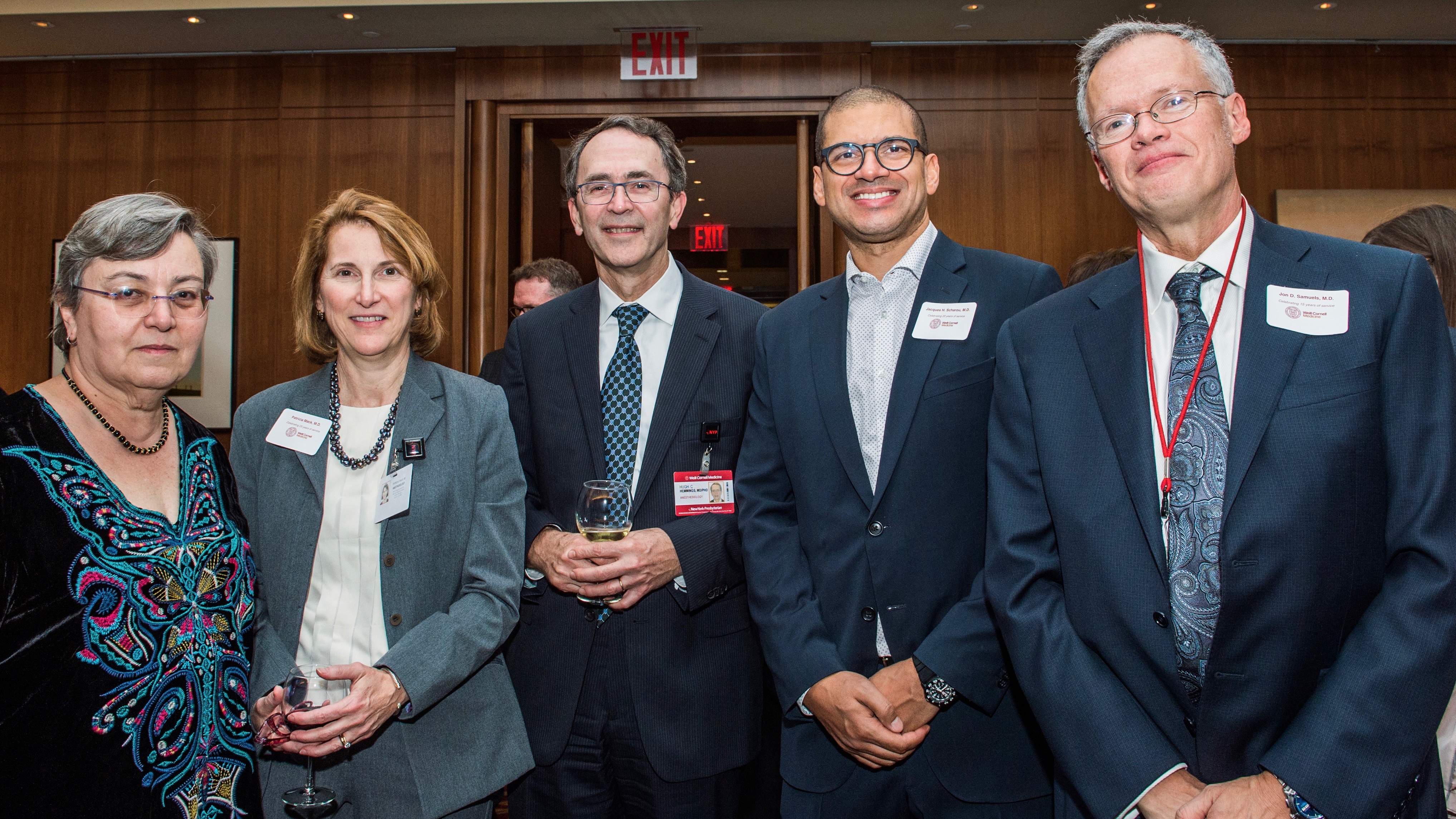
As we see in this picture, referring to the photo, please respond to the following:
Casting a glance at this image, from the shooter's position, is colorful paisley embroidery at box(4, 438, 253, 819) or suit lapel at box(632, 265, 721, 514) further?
suit lapel at box(632, 265, 721, 514)

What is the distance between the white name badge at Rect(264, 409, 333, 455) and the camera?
1.88m

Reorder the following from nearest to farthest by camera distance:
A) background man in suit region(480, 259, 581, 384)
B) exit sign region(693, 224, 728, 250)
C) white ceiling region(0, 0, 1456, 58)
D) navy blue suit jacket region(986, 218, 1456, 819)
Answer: navy blue suit jacket region(986, 218, 1456, 819) → background man in suit region(480, 259, 581, 384) → white ceiling region(0, 0, 1456, 58) → exit sign region(693, 224, 728, 250)

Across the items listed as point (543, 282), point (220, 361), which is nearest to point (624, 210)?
point (543, 282)

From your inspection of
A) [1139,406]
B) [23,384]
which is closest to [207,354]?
[23,384]

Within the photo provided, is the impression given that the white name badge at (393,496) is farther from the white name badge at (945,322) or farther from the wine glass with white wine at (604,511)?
the white name badge at (945,322)

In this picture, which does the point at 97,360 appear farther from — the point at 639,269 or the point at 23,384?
the point at 23,384

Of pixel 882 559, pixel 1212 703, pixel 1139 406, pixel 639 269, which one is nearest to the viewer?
pixel 1212 703

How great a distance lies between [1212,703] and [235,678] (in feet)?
5.80

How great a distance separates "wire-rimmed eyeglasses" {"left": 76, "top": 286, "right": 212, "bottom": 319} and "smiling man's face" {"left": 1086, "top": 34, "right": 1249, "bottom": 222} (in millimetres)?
1782

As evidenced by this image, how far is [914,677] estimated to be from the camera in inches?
66.1

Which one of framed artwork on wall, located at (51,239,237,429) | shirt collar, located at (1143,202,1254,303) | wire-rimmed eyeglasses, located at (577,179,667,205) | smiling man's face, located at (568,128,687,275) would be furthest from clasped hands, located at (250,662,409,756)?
framed artwork on wall, located at (51,239,237,429)

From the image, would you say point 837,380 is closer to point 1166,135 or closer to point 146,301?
point 1166,135

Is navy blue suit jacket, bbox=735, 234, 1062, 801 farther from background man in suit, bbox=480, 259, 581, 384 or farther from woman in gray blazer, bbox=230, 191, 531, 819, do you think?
background man in suit, bbox=480, 259, 581, 384

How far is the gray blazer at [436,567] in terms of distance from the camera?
1.76m
